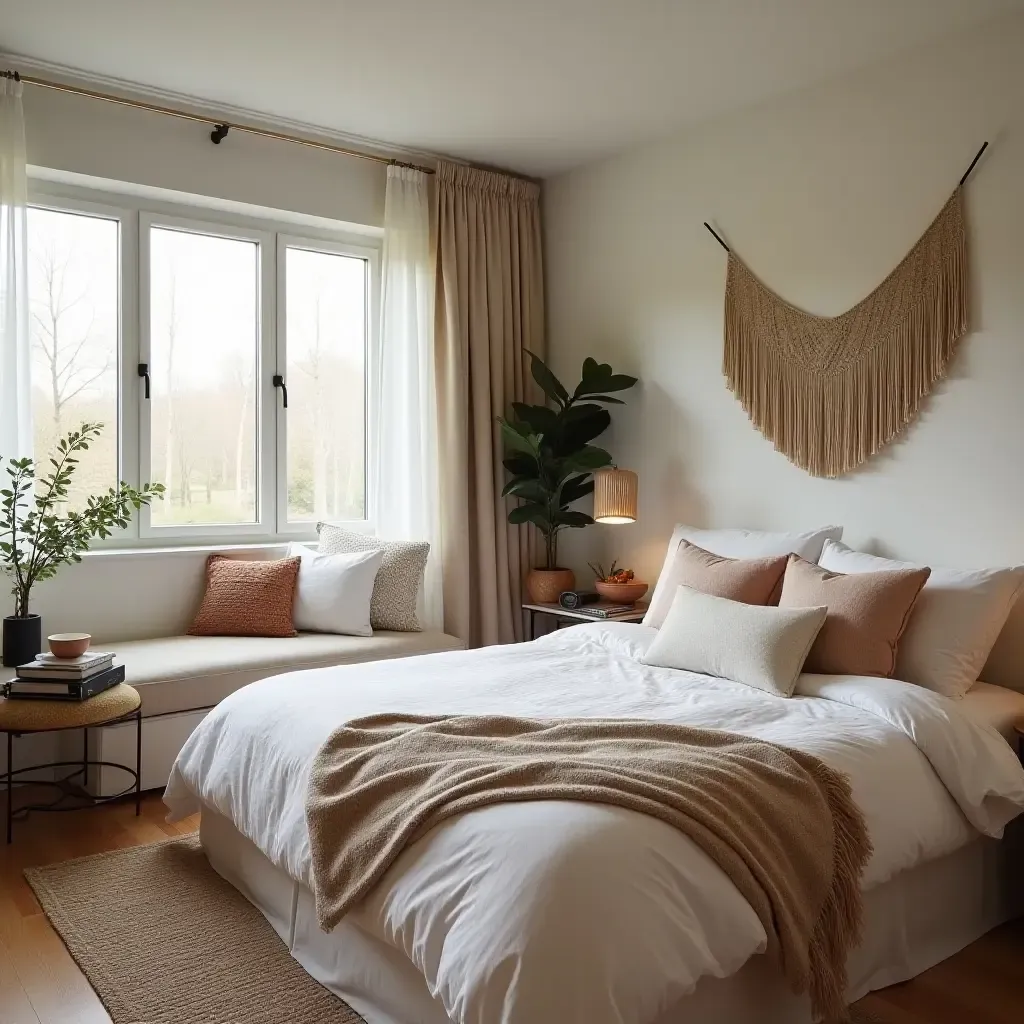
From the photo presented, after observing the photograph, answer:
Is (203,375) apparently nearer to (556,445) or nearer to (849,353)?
(556,445)

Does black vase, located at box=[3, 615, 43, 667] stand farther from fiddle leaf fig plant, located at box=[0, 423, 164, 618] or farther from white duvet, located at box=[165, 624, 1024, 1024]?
white duvet, located at box=[165, 624, 1024, 1024]

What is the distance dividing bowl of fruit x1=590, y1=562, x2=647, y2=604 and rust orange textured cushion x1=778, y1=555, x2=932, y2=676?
1406 mm

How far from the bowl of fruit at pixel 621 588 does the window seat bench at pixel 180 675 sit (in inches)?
40.3

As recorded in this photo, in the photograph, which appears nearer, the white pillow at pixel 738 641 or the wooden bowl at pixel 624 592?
the white pillow at pixel 738 641

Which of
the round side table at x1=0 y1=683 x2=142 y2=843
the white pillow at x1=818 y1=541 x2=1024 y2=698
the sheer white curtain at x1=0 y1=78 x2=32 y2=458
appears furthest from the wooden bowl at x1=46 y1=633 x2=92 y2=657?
the white pillow at x1=818 y1=541 x2=1024 y2=698

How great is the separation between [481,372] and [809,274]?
1.65m

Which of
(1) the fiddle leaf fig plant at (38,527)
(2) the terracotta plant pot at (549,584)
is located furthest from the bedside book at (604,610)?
(1) the fiddle leaf fig plant at (38,527)

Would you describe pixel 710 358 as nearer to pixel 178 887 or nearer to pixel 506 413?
pixel 506 413

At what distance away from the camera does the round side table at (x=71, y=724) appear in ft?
10.2

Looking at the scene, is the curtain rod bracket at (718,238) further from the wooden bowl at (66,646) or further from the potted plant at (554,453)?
the wooden bowl at (66,646)

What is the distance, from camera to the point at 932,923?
2.49 m

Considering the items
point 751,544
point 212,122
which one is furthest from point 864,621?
point 212,122

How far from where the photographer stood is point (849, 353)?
3.73m

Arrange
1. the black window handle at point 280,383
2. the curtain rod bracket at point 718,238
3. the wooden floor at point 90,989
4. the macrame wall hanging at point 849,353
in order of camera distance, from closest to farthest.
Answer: the wooden floor at point 90,989, the macrame wall hanging at point 849,353, the curtain rod bracket at point 718,238, the black window handle at point 280,383
